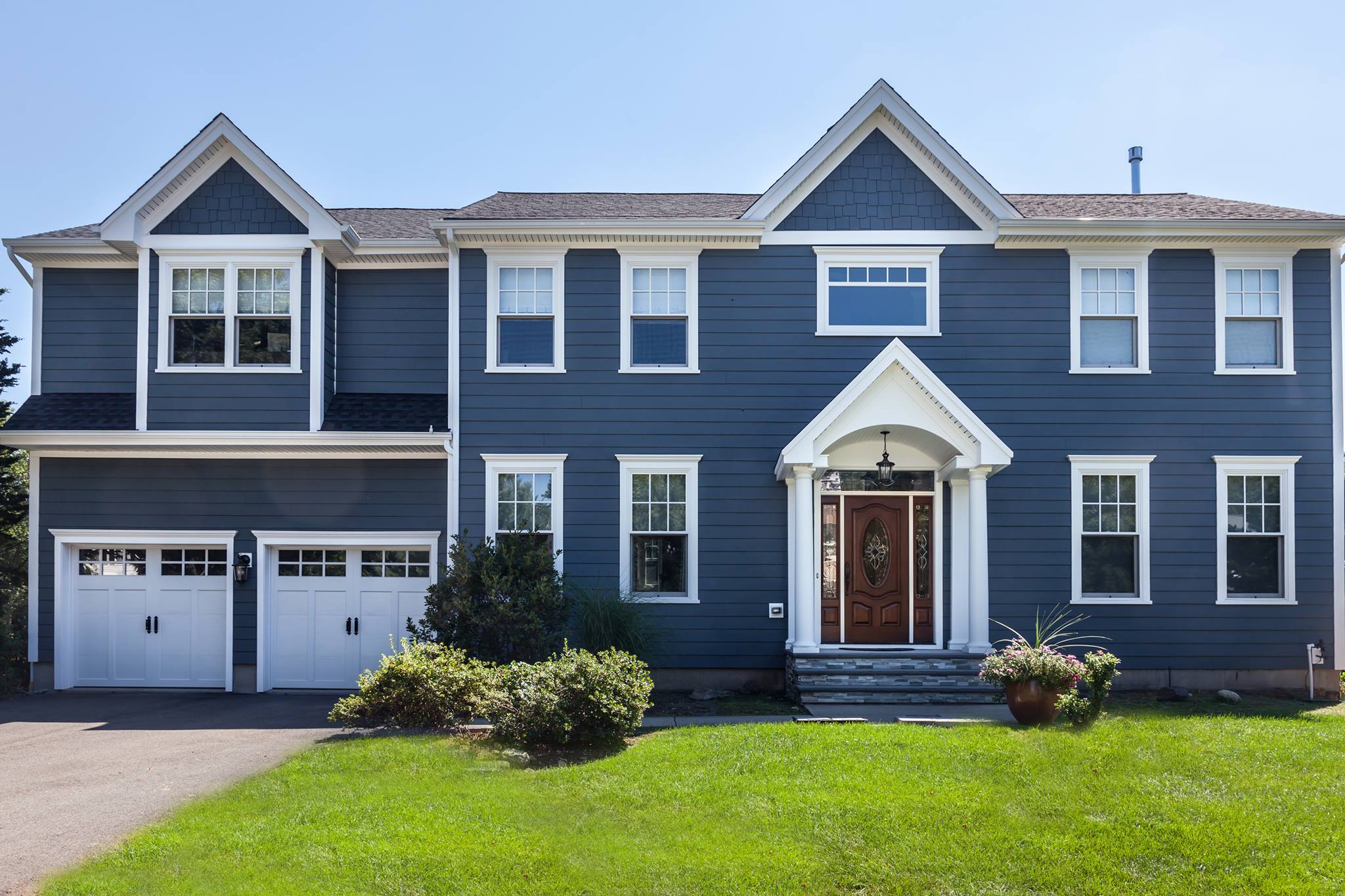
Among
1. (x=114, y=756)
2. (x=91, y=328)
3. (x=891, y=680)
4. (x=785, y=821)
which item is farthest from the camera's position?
(x=91, y=328)

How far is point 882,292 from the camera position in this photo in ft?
43.4

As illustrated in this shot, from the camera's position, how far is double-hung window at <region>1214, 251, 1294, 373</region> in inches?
516

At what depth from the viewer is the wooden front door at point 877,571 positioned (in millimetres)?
13078

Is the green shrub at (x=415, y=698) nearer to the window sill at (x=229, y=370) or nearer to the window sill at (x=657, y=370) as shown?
the window sill at (x=657, y=370)

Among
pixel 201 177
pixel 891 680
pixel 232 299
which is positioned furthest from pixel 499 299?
pixel 891 680

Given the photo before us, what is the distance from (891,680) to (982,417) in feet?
13.1

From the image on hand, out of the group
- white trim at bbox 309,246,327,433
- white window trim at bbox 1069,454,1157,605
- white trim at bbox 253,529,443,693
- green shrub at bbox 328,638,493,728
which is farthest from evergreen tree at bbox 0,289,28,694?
white window trim at bbox 1069,454,1157,605

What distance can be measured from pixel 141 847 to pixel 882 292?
10.8 meters

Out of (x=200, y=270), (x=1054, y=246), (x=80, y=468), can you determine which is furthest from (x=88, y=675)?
(x=1054, y=246)

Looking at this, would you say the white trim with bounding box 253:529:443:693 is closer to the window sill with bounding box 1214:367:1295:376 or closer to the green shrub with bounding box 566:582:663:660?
the green shrub with bounding box 566:582:663:660

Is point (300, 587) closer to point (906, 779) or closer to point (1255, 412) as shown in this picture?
point (906, 779)

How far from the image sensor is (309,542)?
13484 millimetres

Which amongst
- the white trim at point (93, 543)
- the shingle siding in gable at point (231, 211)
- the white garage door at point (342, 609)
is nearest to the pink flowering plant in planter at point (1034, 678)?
the white garage door at point (342, 609)

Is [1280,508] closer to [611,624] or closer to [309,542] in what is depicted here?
[611,624]
